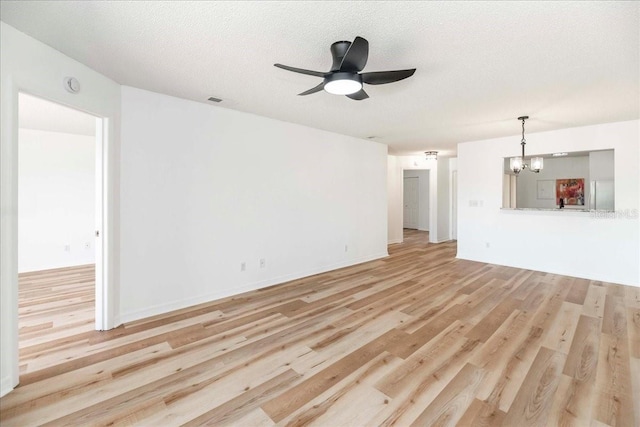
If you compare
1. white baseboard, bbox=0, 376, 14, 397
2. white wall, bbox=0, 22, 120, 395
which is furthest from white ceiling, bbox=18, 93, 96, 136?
white baseboard, bbox=0, 376, 14, 397

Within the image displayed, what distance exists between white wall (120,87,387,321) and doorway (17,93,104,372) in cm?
133

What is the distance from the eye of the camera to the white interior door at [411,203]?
36.8 feet

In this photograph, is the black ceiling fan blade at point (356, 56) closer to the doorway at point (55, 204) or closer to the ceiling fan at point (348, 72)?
the ceiling fan at point (348, 72)

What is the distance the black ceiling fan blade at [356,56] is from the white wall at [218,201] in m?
2.27

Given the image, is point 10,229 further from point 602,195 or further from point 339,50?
point 602,195

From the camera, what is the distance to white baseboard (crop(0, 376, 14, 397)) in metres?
1.95

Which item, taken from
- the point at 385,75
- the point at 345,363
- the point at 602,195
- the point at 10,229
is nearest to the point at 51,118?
the point at 10,229

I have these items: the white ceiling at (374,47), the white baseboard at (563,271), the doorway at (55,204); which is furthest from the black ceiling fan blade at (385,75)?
the white baseboard at (563,271)

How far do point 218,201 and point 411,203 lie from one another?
8.99m

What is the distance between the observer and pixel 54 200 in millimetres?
5402

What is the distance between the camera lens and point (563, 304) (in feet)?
11.9

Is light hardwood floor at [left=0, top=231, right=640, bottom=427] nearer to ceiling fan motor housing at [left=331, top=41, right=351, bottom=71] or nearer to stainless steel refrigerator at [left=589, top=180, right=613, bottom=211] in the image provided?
stainless steel refrigerator at [left=589, top=180, right=613, bottom=211]

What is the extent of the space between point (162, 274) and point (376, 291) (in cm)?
276

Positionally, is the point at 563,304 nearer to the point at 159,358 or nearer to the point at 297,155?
the point at 297,155
